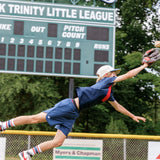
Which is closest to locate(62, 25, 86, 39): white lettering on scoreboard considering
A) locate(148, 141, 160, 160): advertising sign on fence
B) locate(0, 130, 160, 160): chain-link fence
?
locate(0, 130, 160, 160): chain-link fence

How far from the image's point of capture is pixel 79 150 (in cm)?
574

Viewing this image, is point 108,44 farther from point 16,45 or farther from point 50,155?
point 50,155

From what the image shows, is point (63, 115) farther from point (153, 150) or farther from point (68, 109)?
point (153, 150)

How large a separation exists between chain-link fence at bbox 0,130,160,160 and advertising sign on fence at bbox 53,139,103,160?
5.1 inches

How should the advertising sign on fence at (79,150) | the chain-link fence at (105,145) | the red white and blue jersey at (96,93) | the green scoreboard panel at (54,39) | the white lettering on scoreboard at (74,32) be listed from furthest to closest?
1. the white lettering on scoreboard at (74,32)
2. the green scoreboard panel at (54,39)
3. the chain-link fence at (105,145)
4. the advertising sign on fence at (79,150)
5. the red white and blue jersey at (96,93)

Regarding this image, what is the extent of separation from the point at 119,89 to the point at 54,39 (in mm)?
5469

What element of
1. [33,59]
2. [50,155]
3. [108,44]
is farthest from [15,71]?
[50,155]

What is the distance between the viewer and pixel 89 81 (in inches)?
509

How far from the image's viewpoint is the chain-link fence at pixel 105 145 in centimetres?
586

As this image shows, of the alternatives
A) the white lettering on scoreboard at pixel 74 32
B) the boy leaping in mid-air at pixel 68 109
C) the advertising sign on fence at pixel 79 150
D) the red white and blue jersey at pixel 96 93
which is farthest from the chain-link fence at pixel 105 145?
the white lettering on scoreboard at pixel 74 32

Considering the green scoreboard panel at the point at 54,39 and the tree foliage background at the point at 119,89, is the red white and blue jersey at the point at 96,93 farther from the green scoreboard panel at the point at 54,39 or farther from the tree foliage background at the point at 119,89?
the tree foliage background at the point at 119,89

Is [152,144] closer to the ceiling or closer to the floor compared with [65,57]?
closer to the floor

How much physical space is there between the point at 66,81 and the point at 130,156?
7308mm

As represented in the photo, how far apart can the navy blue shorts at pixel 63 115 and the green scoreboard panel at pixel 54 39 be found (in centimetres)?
461
